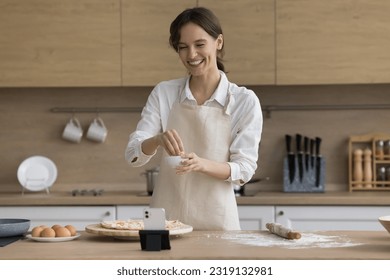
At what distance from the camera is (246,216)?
4.27m

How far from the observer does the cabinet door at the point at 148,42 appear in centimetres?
457

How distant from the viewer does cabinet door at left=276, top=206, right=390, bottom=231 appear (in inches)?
167

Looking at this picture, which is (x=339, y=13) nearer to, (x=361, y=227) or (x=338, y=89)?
(x=338, y=89)

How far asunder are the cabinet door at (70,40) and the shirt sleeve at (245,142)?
5.36 feet

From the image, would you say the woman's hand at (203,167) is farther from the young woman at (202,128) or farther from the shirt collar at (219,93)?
the shirt collar at (219,93)

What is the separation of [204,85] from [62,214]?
5.09ft

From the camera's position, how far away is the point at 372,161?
4832 millimetres

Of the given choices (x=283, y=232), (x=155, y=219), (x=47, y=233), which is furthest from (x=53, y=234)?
(x=283, y=232)

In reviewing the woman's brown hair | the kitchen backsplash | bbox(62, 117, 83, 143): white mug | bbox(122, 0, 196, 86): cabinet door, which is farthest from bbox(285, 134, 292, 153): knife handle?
the woman's brown hair

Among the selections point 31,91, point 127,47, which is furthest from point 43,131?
point 127,47

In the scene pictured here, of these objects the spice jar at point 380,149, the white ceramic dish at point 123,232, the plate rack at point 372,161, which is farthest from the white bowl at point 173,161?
the spice jar at point 380,149

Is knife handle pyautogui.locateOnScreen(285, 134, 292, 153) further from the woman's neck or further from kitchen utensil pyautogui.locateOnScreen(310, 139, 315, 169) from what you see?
the woman's neck

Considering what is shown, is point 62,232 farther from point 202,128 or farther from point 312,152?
point 312,152
